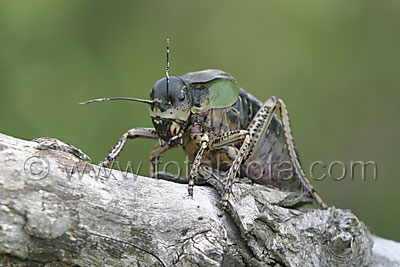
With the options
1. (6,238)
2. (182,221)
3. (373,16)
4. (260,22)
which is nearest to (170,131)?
(182,221)

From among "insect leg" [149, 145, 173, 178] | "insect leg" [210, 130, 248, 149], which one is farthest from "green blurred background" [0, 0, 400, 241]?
"insect leg" [210, 130, 248, 149]

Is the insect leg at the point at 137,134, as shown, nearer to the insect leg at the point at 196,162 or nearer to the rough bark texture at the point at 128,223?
the insect leg at the point at 196,162

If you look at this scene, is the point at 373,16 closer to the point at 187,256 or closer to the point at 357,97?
the point at 357,97
